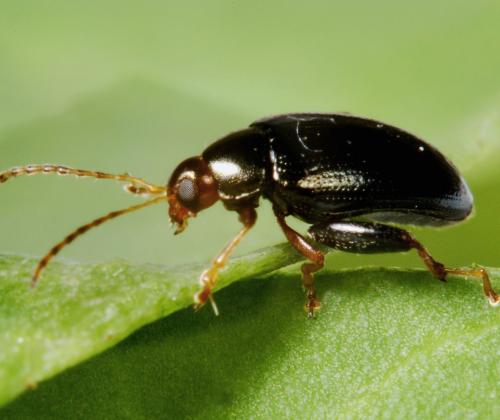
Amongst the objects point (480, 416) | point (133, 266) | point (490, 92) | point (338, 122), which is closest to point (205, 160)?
point (338, 122)

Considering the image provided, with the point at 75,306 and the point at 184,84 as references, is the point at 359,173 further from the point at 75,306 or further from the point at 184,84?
the point at 184,84

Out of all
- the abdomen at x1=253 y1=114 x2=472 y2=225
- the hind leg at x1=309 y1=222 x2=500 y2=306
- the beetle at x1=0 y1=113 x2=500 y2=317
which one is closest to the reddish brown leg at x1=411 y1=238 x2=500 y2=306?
the hind leg at x1=309 y1=222 x2=500 y2=306

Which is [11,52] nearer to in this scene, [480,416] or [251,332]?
[251,332]

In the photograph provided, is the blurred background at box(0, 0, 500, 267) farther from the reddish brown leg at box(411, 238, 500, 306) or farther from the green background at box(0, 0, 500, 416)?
the reddish brown leg at box(411, 238, 500, 306)

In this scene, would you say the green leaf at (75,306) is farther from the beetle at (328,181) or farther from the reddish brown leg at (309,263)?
the beetle at (328,181)

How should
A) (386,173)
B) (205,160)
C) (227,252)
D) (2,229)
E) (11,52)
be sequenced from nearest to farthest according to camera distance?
(227,252), (386,173), (205,160), (2,229), (11,52)
